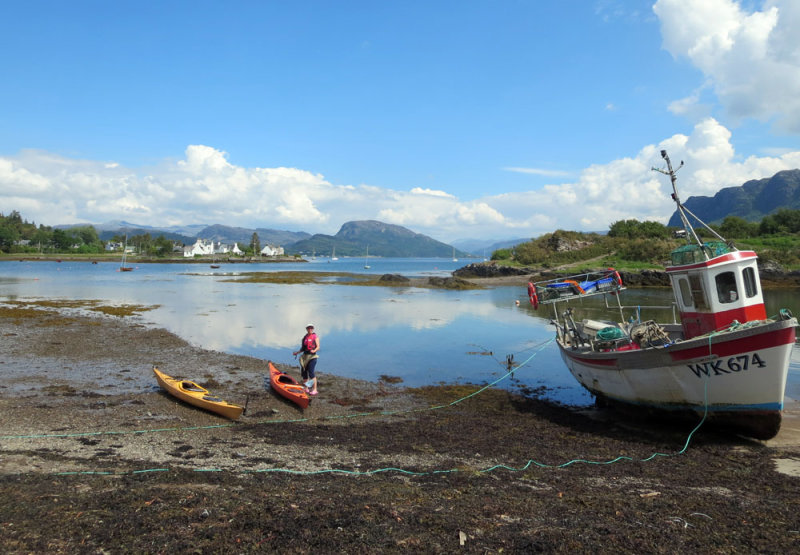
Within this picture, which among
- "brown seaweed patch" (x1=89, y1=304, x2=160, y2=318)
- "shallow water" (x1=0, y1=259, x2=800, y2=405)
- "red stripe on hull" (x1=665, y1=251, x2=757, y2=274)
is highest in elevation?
"brown seaweed patch" (x1=89, y1=304, x2=160, y2=318)

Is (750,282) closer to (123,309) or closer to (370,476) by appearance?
(370,476)

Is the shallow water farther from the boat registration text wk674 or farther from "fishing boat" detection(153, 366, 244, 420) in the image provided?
"fishing boat" detection(153, 366, 244, 420)

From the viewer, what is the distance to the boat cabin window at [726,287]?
13500 mm

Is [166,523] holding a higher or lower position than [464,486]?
higher

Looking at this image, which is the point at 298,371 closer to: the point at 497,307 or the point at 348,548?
the point at 348,548

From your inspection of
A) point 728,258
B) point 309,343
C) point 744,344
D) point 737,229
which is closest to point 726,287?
point 728,258

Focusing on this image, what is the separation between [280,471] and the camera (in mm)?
9969

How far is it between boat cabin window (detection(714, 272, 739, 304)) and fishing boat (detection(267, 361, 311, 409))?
1312cm

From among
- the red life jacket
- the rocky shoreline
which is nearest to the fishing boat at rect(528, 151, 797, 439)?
the rocky shoreline

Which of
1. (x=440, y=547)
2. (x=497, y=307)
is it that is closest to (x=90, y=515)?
(x=440, y=547)

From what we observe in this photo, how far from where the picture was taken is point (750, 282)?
44.3 ft

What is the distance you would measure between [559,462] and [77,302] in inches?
2019

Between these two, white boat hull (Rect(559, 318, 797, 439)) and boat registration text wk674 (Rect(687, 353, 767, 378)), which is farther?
boat registration text wk674 (Rect(687, 353, 767, 378))

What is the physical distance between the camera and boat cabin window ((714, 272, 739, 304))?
1350cm
